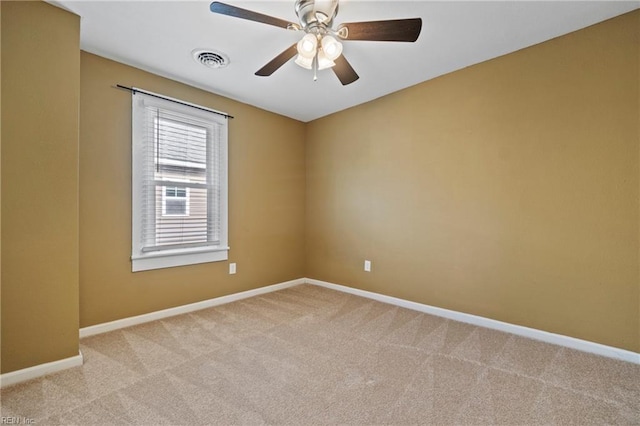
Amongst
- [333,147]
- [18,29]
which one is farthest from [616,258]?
[18,29]

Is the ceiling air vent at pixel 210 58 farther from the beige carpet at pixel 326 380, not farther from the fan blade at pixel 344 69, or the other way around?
the beige carpet at pixel 326 380

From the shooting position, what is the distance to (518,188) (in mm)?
2363

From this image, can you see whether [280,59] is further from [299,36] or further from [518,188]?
[518,188]

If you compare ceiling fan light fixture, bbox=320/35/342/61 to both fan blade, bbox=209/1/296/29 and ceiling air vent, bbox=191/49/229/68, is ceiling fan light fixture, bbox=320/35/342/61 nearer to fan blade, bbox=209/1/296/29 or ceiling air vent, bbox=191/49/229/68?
fan blade, bbox=209/1/296/29

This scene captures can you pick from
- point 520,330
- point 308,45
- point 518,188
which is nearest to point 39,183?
point 308,45

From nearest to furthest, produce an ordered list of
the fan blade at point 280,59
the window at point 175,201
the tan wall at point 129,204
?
the fan blade at point 280,59, the tan wall at point 129,204, the window at point 175,201

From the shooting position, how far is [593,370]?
72.6 inches

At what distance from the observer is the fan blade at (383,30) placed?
1.48 meters

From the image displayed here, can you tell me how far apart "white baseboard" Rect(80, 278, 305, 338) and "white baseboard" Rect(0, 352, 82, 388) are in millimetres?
465

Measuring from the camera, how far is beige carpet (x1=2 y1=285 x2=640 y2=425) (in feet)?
4.76

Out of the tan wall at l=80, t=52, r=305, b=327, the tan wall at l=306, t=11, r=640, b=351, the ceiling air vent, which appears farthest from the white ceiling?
the tan wall at l=80, t=52, r=305, b=327

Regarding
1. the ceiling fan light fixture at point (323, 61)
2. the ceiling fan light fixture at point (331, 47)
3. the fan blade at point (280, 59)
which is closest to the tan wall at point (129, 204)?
the fan blade at point (280, 59)

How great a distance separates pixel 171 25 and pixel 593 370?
376 cm

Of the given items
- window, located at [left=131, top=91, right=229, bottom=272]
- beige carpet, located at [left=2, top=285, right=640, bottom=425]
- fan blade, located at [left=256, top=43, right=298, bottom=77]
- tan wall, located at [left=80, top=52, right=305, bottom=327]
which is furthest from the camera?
window, located at [left=131, top=91, right=229, bottom=272]
